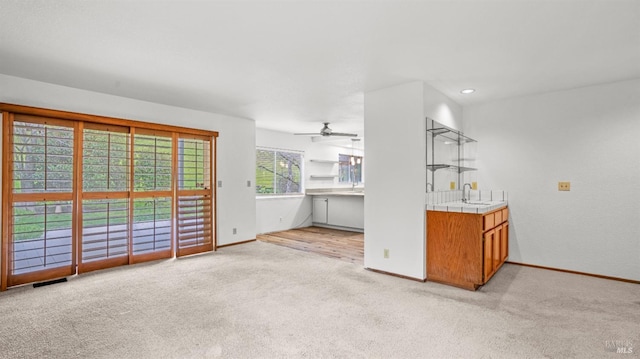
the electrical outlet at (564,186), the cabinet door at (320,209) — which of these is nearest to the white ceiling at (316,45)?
the electrical outlet at (564,186)

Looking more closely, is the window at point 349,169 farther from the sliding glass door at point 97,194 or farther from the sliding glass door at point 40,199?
the sliding glass door at point 40,199

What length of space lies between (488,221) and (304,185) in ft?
16.3

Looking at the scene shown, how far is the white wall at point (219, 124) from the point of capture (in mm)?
3771

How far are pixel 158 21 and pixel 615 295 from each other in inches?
193

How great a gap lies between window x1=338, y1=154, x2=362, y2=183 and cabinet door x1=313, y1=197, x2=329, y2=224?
1.35m

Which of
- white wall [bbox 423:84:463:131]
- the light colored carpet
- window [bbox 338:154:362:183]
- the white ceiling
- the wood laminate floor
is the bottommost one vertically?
the light colored carpet

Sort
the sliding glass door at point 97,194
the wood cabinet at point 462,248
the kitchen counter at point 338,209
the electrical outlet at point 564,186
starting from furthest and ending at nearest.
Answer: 1. the kitchen counter at point 338,209
2. the electrical outlet at point 564,186
3. the sliding glass door at point 97,194
4. the wood cabinet at point 462,248

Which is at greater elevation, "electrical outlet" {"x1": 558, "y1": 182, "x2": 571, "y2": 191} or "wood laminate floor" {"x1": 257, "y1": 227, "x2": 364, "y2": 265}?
"electrical outlet" {"x1": 558, "y1": 182, "x2": 571, "y2": 191}

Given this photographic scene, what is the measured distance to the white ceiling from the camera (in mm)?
2182

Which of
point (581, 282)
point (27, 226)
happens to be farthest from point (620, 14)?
point (27, 226)

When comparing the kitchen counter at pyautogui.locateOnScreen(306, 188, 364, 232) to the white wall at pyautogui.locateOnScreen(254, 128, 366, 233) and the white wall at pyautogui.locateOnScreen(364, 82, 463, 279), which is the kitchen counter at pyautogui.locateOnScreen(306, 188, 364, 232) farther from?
the white wall at pyautogui.locateOnScreen(364, 82, 463, 279)

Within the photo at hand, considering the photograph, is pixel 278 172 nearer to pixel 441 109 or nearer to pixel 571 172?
pixel 441 109

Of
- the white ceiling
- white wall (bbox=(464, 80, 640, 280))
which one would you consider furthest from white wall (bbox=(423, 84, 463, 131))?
white wall (bbox=(464, 80, 640, 280))

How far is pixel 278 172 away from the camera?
7.46 meters
